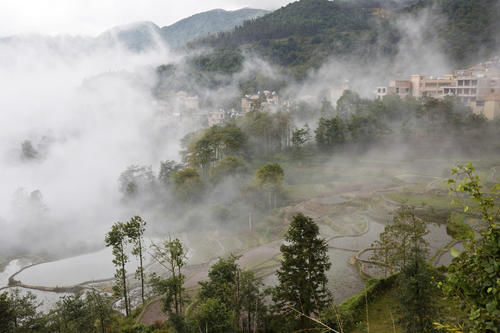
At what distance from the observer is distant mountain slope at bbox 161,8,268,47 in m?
128

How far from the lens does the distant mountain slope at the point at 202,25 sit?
128 metres

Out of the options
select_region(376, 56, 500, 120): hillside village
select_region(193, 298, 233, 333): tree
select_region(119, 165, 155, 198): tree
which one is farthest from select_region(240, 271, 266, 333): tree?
select_region(376, 56, 500, 120): hillside village

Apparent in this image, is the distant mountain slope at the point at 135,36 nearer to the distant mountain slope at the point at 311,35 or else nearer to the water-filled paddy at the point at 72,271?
the distant mountain slope at the point at 311,35

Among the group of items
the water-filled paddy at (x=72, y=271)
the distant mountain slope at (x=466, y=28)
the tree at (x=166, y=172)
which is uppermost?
the distant mountain slope at (x=466, y=28)

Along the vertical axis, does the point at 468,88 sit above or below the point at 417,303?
above

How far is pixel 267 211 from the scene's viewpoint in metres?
25.9

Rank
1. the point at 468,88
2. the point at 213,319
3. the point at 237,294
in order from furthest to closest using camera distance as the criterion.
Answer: the point at 468,88 < the point at 237,294 < the point at 213,319

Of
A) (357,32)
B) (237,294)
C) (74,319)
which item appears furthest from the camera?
(357,32)

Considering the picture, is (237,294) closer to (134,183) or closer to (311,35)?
(134,183)

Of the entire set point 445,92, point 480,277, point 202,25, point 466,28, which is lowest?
point 480,277

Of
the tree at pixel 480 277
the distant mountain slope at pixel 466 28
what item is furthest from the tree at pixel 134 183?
the distant mountain slope at pixel 466 28

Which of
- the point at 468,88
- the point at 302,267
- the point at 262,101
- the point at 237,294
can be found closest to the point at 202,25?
the point at 262,101

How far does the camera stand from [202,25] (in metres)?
135

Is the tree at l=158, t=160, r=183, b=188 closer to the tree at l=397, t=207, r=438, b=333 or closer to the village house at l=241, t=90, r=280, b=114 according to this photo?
the village house at l=241, t=90, r=280, b=114
